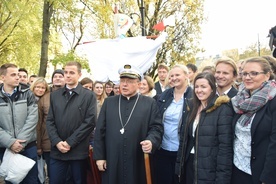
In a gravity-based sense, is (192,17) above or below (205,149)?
above

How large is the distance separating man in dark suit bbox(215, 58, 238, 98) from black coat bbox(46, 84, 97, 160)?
183cm

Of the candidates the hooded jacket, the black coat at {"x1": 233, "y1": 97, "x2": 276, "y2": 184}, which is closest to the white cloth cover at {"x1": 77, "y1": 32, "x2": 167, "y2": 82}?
the hooded jacket

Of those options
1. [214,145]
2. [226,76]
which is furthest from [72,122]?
[226,76]

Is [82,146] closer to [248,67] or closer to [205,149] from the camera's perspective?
[205,149]

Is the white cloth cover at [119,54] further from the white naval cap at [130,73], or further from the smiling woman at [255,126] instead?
the smiling woman at [255,126]

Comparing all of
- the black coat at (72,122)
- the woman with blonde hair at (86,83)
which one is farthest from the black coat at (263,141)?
the woman with blonde hair at (86,83)

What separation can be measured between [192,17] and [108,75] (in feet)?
34.8

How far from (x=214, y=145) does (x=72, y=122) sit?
2.05 meters

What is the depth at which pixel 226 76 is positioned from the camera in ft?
12.3

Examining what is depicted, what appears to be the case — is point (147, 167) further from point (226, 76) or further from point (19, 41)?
point (19, 41)

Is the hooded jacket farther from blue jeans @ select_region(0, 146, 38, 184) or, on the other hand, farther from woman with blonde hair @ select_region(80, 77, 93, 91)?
woman with blonde hair @ select_region(80, 77, 93, 91)

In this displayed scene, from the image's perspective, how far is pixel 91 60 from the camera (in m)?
5.91

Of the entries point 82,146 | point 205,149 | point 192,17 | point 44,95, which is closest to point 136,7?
point 192,17

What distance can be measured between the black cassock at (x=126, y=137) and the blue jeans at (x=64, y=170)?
0.65m
